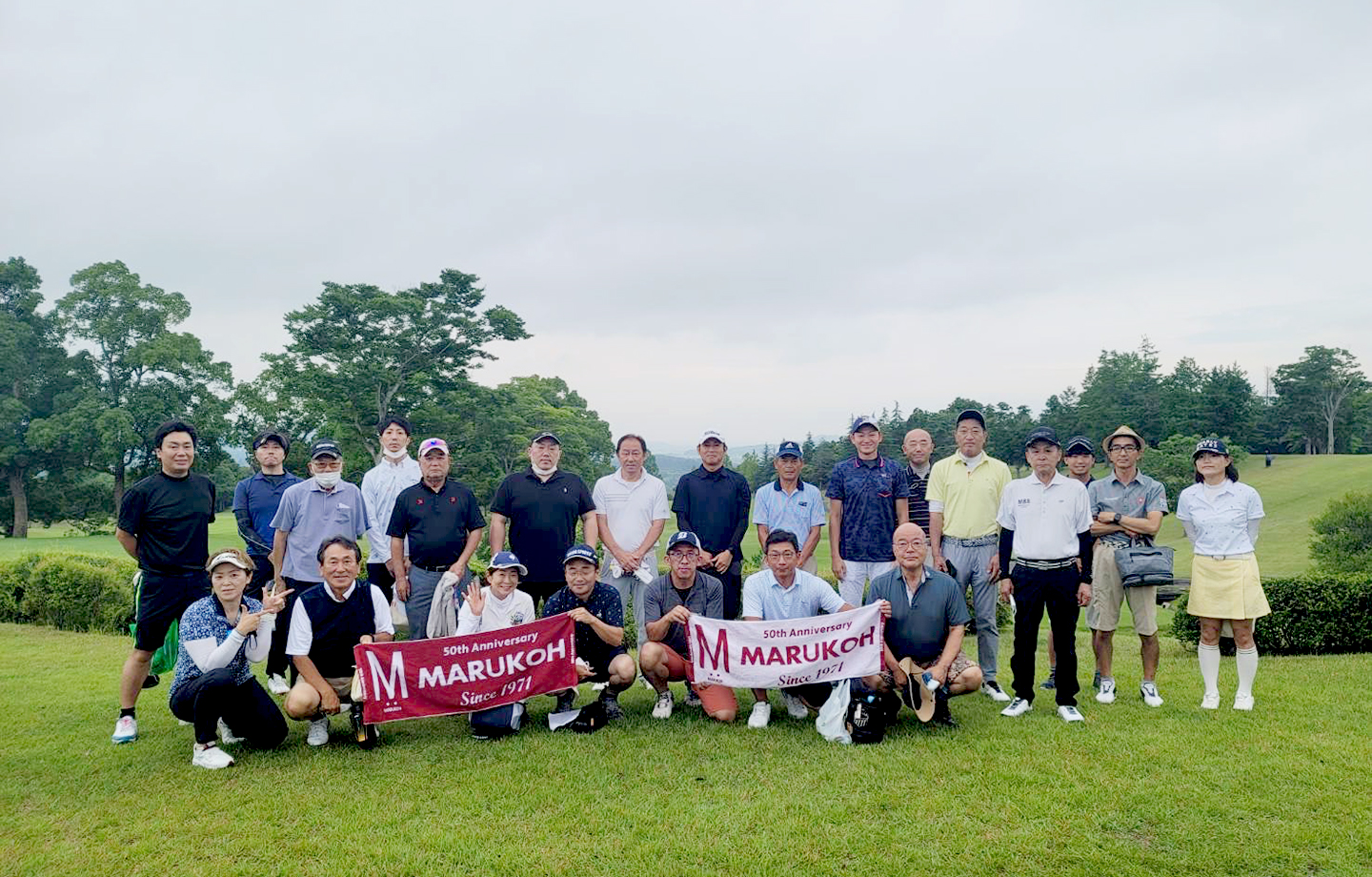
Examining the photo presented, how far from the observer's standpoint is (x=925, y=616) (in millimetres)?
6137

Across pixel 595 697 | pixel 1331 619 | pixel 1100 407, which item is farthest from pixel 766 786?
pixel 1100 407

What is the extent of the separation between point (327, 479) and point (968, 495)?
5639 millimetres

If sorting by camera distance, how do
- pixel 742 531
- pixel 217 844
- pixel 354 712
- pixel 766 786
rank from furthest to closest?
1. pixel 742 531
2. pixel 354 712
3. pixel 766 786
4. pixel 217 844

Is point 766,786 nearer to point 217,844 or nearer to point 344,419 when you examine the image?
point 217,844

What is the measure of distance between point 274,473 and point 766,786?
5425 mm

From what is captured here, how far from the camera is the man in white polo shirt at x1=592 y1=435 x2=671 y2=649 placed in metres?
7.39

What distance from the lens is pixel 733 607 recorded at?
7.70 metres

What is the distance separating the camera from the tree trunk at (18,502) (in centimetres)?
4538

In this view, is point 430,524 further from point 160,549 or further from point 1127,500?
point 1127,500

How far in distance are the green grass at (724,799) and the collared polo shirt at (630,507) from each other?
1.61 meters

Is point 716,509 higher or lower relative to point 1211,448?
lower

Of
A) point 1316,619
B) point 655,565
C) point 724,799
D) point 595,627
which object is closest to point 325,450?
point 595,627

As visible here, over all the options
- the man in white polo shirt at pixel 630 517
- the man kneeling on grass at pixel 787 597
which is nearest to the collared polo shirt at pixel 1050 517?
the man kneeling on grass at pixel 787 597

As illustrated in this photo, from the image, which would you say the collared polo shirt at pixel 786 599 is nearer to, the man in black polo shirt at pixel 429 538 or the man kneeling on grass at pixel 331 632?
the man in black polo shirt at pixel 429 538
